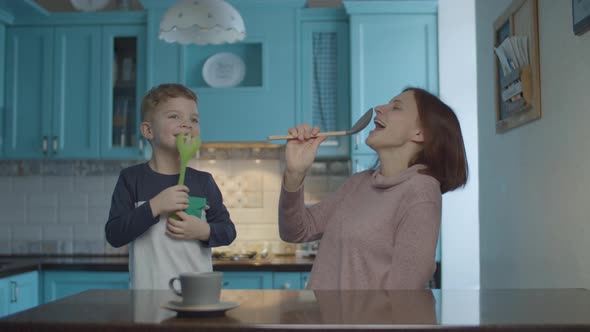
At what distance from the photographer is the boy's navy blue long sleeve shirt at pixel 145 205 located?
5.50 feet

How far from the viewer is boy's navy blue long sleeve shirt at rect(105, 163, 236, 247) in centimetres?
168

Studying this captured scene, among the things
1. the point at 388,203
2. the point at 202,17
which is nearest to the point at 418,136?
the point at 388,203

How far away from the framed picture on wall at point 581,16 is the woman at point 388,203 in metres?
0.38

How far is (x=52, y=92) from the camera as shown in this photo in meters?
3.79

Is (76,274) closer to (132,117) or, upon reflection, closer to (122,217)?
(132,117)

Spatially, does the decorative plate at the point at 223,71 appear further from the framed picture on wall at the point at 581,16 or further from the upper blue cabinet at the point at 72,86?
the framed picture on wall at the point at 581,16

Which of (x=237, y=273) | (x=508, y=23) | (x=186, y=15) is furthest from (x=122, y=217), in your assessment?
(x=237, y=273)

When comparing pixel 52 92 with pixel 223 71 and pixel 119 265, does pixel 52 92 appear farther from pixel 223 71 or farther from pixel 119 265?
pixel 119 265

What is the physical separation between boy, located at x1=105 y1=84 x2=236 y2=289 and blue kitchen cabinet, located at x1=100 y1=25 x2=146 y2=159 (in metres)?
1.89

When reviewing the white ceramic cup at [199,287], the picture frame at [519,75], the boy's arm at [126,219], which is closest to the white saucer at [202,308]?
the white ceramic cup at [199,287]

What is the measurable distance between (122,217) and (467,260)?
2412 millimetres

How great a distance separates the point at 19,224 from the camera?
4082 millimetres

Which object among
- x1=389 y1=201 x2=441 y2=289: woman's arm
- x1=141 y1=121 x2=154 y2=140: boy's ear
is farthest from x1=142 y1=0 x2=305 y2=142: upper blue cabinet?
x1=389 y1=201 x2=441 y2=289: woman's arm

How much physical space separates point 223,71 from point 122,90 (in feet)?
2.07
